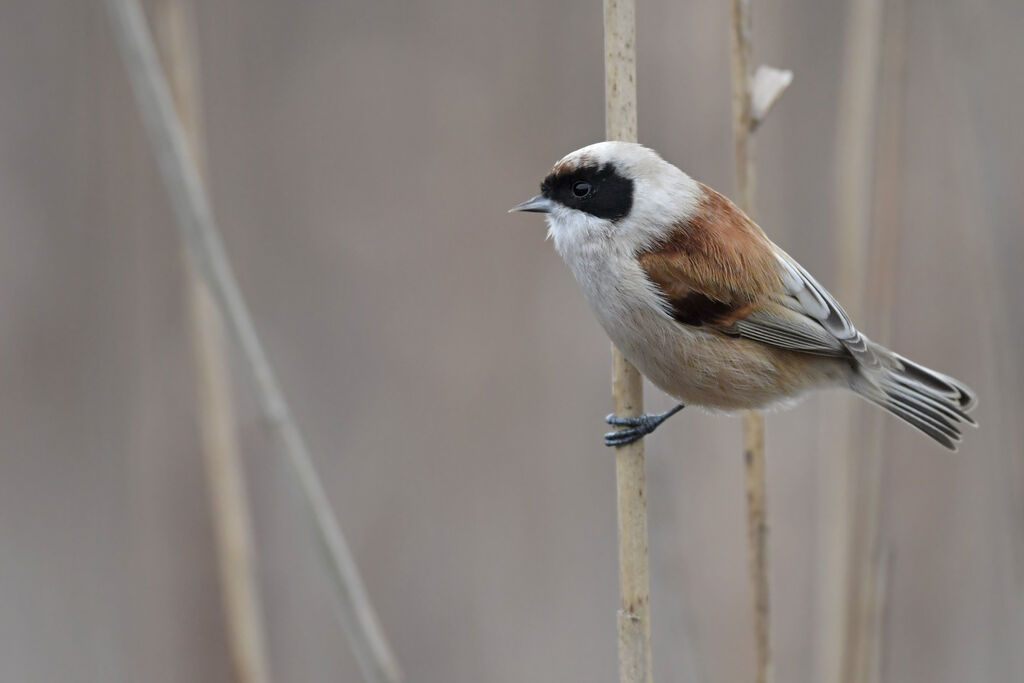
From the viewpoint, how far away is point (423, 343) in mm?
3477

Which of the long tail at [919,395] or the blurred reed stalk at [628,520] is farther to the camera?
the long tail at [919,395]

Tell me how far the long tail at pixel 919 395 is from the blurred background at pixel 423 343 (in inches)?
32.1

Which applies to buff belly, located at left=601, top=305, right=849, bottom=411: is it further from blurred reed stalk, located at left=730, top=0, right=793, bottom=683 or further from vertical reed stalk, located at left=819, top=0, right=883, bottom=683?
vertical reed stalk, located at left=819, top=0, right=883, bottom=683

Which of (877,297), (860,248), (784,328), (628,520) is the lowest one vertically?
(628,520)

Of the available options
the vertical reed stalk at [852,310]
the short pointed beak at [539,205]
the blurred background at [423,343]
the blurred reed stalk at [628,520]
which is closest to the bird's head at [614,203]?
the short pointed beak at [539,205]

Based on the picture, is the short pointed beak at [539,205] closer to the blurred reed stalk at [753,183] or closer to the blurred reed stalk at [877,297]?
the blurred reed stalk at [753,183]

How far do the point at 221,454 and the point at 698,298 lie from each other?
105cm

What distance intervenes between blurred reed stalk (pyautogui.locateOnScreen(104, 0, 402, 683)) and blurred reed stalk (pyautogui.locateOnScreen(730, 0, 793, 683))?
728 millimetres

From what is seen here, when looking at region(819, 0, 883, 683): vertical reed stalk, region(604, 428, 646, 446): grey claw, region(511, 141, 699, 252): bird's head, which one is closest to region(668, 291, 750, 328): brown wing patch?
region(511, 141, 699, 252): bird's head

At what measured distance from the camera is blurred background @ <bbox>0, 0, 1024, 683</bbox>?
2.96m

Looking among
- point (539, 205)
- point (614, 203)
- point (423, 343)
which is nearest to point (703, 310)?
point (614, 203)

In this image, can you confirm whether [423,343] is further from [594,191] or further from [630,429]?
[630,429]

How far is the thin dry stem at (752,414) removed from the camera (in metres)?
1.88

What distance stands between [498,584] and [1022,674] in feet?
5.14
